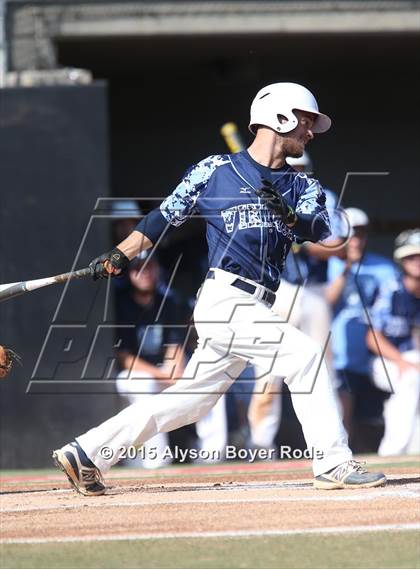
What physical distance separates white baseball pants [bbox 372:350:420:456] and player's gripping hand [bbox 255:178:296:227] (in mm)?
4191

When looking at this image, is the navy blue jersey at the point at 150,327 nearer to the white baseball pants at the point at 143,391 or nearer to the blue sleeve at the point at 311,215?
the white baseball pants at the point at 143,391

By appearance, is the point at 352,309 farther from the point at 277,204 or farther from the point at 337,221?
the point at 277,204

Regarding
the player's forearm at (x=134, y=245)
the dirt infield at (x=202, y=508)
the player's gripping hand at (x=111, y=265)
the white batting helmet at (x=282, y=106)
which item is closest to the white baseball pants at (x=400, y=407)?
the dirt infield at (x=202, y=508)

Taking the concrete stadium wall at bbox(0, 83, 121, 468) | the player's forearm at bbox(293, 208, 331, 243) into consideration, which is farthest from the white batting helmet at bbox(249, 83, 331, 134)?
the concrete stadium wall at bbox(0, 83, 121, 468)

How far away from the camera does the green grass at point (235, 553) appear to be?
4590 mm

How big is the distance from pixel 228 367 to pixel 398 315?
4.73m

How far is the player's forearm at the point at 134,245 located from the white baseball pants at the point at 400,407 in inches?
162

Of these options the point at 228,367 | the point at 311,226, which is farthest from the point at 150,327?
the point at 311,226

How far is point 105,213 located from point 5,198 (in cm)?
84

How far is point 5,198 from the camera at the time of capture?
33.2 feet

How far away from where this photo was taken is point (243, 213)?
626 centimetres

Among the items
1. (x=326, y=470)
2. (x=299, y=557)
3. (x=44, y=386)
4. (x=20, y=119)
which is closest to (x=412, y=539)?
(x=299, y=557)

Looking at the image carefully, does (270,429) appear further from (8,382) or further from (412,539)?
(412,539)

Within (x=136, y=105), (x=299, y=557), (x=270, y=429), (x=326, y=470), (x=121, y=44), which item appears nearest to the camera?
(x=299, y=557)
